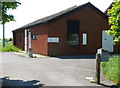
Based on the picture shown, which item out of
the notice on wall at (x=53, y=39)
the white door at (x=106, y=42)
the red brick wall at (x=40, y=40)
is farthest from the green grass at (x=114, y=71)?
the white door at (x=106, y=42)

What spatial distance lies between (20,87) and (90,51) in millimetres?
14455

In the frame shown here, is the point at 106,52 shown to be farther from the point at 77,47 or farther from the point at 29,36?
the point at 29,36

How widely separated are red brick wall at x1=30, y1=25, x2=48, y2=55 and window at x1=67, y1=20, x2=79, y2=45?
2562 mm

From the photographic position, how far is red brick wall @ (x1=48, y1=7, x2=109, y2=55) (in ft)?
60.6

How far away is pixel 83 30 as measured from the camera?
19.8 m

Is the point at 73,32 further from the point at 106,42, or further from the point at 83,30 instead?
the point at 106,42

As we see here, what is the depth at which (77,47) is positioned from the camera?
766 inches

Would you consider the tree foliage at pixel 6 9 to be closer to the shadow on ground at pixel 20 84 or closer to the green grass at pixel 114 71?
the shadow on ground at pixel 20 84

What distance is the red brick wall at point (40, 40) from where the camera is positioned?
61.4ft

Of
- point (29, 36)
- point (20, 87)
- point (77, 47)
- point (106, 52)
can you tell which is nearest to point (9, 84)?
point (20, 87)

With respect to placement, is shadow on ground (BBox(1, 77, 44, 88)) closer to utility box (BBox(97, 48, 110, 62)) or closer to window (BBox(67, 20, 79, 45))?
utility box (BBox(97, 48, 110, 62))

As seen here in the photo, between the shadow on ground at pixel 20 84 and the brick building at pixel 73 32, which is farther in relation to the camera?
the brick building at pixel 73 32

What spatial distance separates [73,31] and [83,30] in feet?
4.18

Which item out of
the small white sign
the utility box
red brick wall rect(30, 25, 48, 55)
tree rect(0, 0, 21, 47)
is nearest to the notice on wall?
the small white sign
